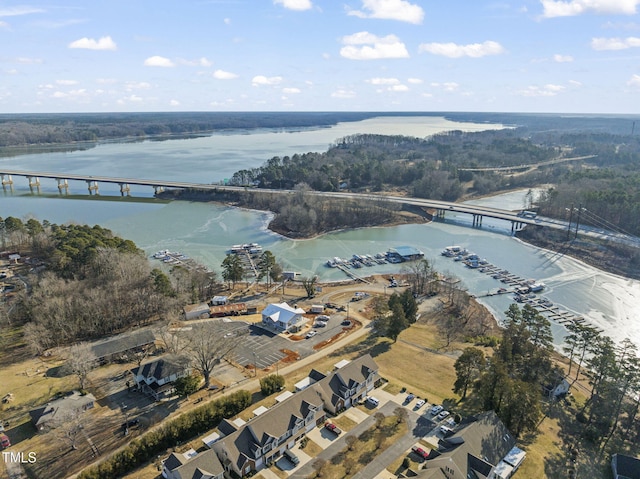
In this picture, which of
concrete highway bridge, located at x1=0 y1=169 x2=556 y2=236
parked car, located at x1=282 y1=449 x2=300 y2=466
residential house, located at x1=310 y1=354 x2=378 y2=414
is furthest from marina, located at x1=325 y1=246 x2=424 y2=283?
parked car, located at x1=282 y1=449 x2=300 y2=466

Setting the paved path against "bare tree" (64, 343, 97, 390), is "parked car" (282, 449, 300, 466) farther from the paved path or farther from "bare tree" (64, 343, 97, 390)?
"bare tree" (64, 343, 97, 390)

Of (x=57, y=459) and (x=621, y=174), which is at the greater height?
(x=621, y=174)

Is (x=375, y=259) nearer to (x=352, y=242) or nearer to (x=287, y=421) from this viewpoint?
(x=352, y=242)

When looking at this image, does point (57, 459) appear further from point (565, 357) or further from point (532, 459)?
point (565, 357)

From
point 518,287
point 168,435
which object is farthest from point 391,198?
point 168,435

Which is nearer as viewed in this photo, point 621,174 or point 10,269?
point 10,269

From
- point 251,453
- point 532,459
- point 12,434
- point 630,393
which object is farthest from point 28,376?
point 630,393
